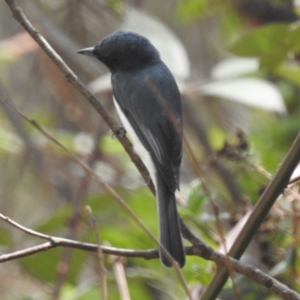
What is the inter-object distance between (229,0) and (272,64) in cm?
179

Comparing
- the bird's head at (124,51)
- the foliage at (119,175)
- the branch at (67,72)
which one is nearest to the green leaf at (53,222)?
the foliage at (119,175)

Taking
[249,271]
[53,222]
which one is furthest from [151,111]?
[249,271]

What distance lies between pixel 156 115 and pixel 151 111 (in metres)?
0.04

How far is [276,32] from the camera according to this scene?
261 centimetres

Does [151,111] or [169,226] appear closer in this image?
[169,226]

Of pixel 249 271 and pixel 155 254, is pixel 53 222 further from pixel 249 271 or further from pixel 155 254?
pixel 249 271

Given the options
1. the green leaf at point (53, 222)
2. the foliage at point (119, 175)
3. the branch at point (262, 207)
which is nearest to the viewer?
the branch at point (262, 207)

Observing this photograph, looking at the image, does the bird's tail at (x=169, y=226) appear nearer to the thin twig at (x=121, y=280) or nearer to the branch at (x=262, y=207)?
the thin twig at (x=121, y=280)

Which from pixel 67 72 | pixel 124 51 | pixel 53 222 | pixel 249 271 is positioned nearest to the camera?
pixel 249 271

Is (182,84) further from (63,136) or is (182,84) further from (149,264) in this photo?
(63,136)

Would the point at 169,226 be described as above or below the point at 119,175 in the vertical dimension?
above

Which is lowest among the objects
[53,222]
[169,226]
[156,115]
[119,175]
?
[119,175]

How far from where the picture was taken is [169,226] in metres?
1.99

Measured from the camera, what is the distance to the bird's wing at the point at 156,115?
2.38 metres
